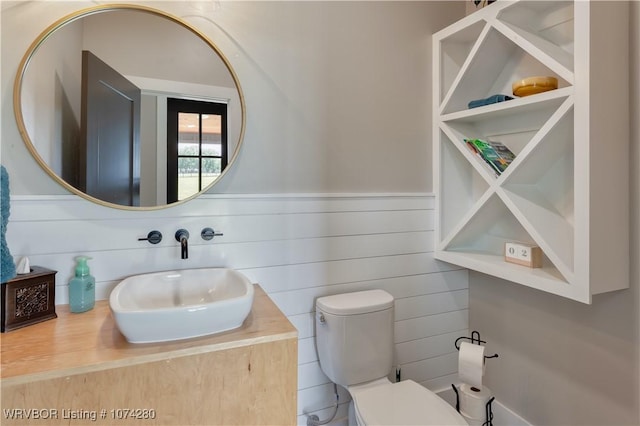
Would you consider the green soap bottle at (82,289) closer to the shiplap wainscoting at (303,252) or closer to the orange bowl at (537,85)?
the shiplap wainscoting at (303,252)

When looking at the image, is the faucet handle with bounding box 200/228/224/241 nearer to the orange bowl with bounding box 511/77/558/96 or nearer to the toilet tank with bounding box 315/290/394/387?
the toilet tank with bounding box 315/290/394/387

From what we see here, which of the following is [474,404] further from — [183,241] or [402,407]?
[183,241]

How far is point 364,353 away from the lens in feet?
4.92

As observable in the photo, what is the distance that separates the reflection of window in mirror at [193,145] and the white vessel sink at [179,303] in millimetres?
325

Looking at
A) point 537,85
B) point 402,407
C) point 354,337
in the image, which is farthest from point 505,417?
point 537,85

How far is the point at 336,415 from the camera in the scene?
5.61ft

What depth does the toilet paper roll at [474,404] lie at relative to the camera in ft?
5.06

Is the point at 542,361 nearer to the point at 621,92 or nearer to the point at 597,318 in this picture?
the point at 597,318

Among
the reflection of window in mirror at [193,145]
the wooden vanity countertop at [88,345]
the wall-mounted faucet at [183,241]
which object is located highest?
the reflection of window in mirror at [193,145]

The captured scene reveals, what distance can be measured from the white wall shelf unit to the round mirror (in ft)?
3.84

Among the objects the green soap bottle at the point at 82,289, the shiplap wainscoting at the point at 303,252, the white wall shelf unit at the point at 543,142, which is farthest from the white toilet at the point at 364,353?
the green soap bottle at the point at 82,289

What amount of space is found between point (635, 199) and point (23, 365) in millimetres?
2008

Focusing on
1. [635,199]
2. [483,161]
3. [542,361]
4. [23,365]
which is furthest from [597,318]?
[23,365]

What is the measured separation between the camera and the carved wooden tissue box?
3.22 ft
